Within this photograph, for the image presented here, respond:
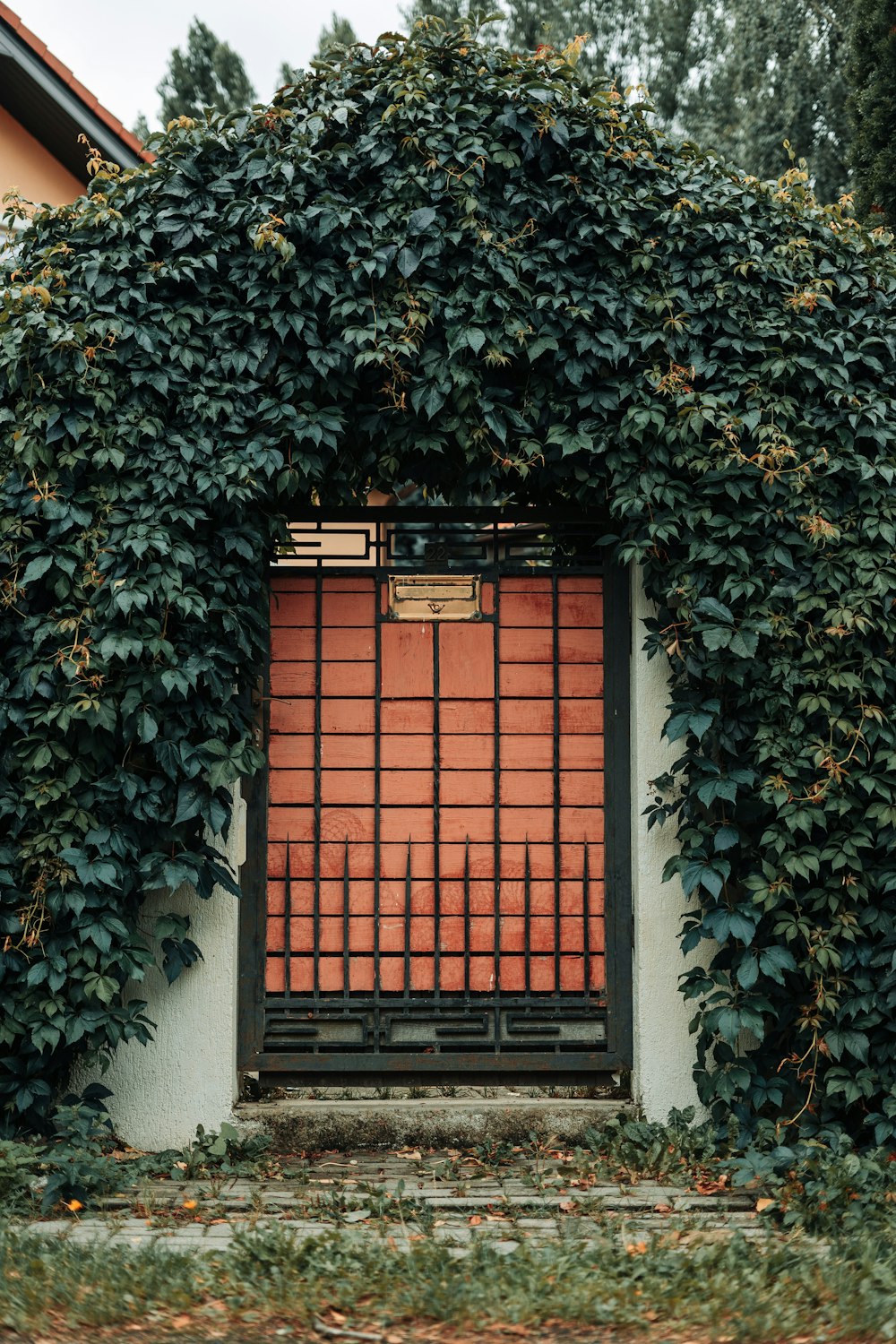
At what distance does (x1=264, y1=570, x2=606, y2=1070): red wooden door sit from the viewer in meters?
5.28

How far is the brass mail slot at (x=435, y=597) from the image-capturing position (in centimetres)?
542

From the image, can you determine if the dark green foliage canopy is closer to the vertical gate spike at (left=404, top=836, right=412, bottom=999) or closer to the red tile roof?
the vertical gate spike at (left=404, top=836, right=412, bottom=999)

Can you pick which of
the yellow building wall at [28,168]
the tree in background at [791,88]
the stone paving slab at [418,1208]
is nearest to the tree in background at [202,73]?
the tree in background at [791,88]

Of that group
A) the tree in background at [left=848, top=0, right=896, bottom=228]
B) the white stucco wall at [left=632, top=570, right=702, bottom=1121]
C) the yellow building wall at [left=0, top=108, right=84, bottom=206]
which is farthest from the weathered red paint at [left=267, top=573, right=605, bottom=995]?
A: the yellow building wall at [left=0, top=108, right=84, bottom=206]

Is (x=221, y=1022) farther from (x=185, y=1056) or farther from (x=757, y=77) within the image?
(x=757, y=77)

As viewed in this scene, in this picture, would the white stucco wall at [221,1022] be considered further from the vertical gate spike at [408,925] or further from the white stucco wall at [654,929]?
the vertical gate spike at [408,925]

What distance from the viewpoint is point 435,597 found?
17.8ft

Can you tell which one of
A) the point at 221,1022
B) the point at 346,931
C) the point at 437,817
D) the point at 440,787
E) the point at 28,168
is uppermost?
the point at 28,168

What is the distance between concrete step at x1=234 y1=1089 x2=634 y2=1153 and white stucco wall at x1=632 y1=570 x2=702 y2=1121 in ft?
0.76

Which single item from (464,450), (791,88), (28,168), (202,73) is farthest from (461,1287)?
(202,73)

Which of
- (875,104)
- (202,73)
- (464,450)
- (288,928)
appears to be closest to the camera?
(464,450)

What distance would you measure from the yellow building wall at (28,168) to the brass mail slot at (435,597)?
18.3ft

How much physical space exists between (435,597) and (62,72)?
5.78m

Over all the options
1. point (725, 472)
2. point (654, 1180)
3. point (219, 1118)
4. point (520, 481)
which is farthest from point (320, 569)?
point (654, 1180)
